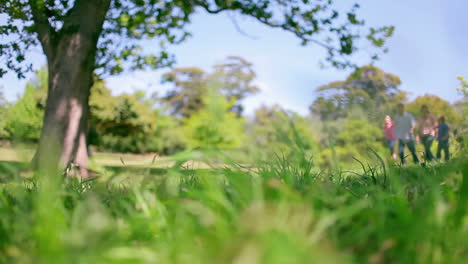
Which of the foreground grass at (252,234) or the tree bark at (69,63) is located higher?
the tree bark at (69,63)

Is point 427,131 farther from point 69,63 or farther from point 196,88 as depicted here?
point 196,88

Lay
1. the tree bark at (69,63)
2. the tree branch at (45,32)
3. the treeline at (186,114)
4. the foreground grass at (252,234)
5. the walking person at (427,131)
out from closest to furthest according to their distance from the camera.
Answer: the foreground grass at (252,234) → the walking person at (427,131) → the tree branch at (45,32) → the tree bark at (69,63) → the treeline at (186,114)

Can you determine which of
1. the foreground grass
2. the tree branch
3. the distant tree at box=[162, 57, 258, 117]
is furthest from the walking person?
the distant tree at box=[162, 57, 258, 117]

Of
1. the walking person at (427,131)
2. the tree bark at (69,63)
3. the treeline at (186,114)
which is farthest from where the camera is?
the treeline at (186,114)

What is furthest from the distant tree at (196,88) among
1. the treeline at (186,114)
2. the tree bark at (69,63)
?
the tree bark at (69,63)

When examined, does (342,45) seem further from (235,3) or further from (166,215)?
(166,215)

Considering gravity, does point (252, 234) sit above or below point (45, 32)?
below

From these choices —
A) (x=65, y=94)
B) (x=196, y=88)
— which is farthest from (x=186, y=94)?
(x=65, y=94)

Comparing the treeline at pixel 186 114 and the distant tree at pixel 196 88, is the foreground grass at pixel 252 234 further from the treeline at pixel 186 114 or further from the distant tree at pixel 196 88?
the distant tree at pixel 196 88

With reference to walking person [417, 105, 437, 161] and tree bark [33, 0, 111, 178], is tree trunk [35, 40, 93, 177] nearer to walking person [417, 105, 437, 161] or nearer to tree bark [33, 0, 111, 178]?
tree bark [33, 0, 111, 178]

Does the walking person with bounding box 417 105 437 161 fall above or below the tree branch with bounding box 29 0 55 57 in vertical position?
below

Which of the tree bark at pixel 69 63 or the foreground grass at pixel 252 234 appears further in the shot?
the tree bark at pixel 69 63

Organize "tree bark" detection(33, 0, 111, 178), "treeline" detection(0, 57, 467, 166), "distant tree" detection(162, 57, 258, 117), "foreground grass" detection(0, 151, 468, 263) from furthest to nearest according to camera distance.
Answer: "distant tree" detection(162, 57, 258, 117)
"treeline" detection(0, 57, 467, 166)
"tree bark" detection(33, 0, 111, 178)
"foreground grass" detection(0, 151, 468, 263)

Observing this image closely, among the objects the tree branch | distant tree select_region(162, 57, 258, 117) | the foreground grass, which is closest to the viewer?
the foreground grass
